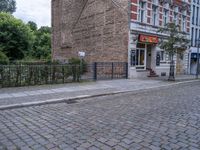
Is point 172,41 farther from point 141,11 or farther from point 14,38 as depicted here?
point 14,38

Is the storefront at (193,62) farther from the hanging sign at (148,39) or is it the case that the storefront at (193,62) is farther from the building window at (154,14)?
the hanging sign at (148,39)

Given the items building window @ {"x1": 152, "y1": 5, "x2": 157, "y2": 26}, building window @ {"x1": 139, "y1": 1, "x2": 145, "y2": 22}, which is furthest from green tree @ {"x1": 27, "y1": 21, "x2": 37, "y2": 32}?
building window @ {"x1": 139, "y1": 1, "x2": 145, "y2": 22}

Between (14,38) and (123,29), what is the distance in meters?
20.6

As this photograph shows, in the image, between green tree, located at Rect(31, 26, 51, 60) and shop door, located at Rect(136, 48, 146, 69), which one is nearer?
shop door, located at Rect(136, 48, 146, 69)

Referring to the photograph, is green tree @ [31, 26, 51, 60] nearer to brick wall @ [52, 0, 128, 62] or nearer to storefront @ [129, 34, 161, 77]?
brick wall @ [52, 0, 128, 62]

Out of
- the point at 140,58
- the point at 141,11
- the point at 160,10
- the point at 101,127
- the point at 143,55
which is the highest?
the point at 160,10

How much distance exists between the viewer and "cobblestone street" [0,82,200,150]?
15.9ft

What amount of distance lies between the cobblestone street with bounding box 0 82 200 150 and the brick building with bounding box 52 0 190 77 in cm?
1308

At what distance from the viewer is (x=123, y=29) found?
828 inches

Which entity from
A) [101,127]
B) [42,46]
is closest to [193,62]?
[101,127]

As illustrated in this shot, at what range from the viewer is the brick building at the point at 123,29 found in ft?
69.0

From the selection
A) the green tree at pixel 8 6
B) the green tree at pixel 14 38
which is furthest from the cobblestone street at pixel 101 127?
the green tree at pixel 8 6

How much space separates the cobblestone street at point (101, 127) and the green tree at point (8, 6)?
68355 mm

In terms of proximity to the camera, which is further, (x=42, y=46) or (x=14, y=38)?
(x=42, y=46)
